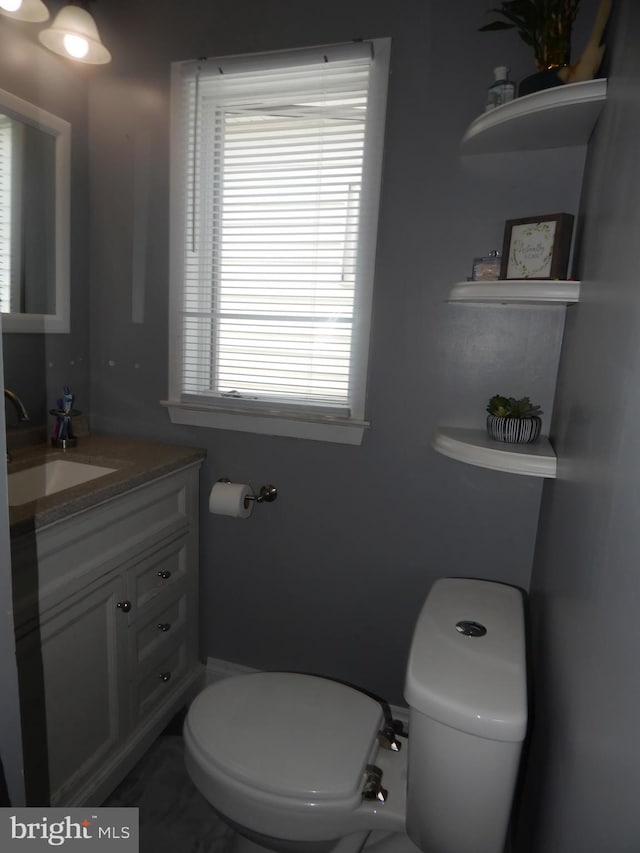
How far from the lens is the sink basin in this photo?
1.54 meters

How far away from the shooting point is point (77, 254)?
6.17 ft

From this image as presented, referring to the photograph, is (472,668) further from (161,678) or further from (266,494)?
(161,678)

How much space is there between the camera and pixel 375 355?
166 centimetres

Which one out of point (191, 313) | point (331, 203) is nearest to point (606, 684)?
point (331, 203)

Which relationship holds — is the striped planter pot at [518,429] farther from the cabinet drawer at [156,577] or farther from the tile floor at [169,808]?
the tile floor at [169,808]

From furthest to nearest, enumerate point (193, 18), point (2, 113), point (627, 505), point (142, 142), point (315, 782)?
1. point (142, 142)
2. point (193, 18)
3. point (2, 113)
4. point (315, 782)
5. point (627, 505)

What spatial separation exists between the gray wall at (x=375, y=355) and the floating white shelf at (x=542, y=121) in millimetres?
74

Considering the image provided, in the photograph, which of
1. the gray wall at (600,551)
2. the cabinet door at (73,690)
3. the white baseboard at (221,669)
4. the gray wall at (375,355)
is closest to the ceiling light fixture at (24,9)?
the gray wall at (375,355)

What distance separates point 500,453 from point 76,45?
1.65 m

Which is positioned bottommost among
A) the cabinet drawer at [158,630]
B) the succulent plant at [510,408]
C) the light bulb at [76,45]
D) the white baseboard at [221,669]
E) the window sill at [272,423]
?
the white baseboard at [221,669]

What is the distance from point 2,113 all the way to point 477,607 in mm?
1907

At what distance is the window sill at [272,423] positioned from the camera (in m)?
1.69

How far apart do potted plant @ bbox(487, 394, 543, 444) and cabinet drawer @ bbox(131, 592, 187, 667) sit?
1168 millimetres

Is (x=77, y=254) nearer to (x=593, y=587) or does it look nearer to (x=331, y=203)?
(x=331, y=203)
